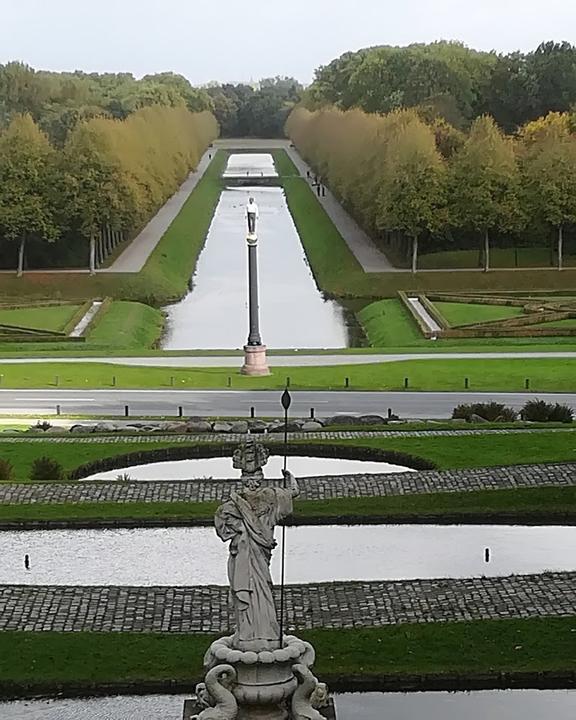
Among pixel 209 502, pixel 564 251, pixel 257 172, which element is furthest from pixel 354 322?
pixel 257 172

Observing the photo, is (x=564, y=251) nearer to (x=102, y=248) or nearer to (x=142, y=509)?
(x=102, y=248)

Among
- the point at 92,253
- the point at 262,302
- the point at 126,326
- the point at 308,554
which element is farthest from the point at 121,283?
the point at 308,554

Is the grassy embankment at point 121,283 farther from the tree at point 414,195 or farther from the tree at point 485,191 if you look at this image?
the tree at point 485,191

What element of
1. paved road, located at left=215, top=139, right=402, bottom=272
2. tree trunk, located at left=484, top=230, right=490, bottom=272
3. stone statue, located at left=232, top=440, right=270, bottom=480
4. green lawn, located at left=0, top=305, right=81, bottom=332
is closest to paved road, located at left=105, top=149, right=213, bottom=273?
green lawn, located at left=0, top=305, right=81, bottom=332

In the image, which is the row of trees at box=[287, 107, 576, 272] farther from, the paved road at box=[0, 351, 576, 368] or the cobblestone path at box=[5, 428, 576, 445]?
the cobblestone path at box=[5, 428, 576, 445]

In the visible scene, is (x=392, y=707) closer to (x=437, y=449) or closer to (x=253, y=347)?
(x=437, y=449)

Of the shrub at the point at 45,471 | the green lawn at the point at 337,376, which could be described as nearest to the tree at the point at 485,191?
the green lawn at the point at 337,376
